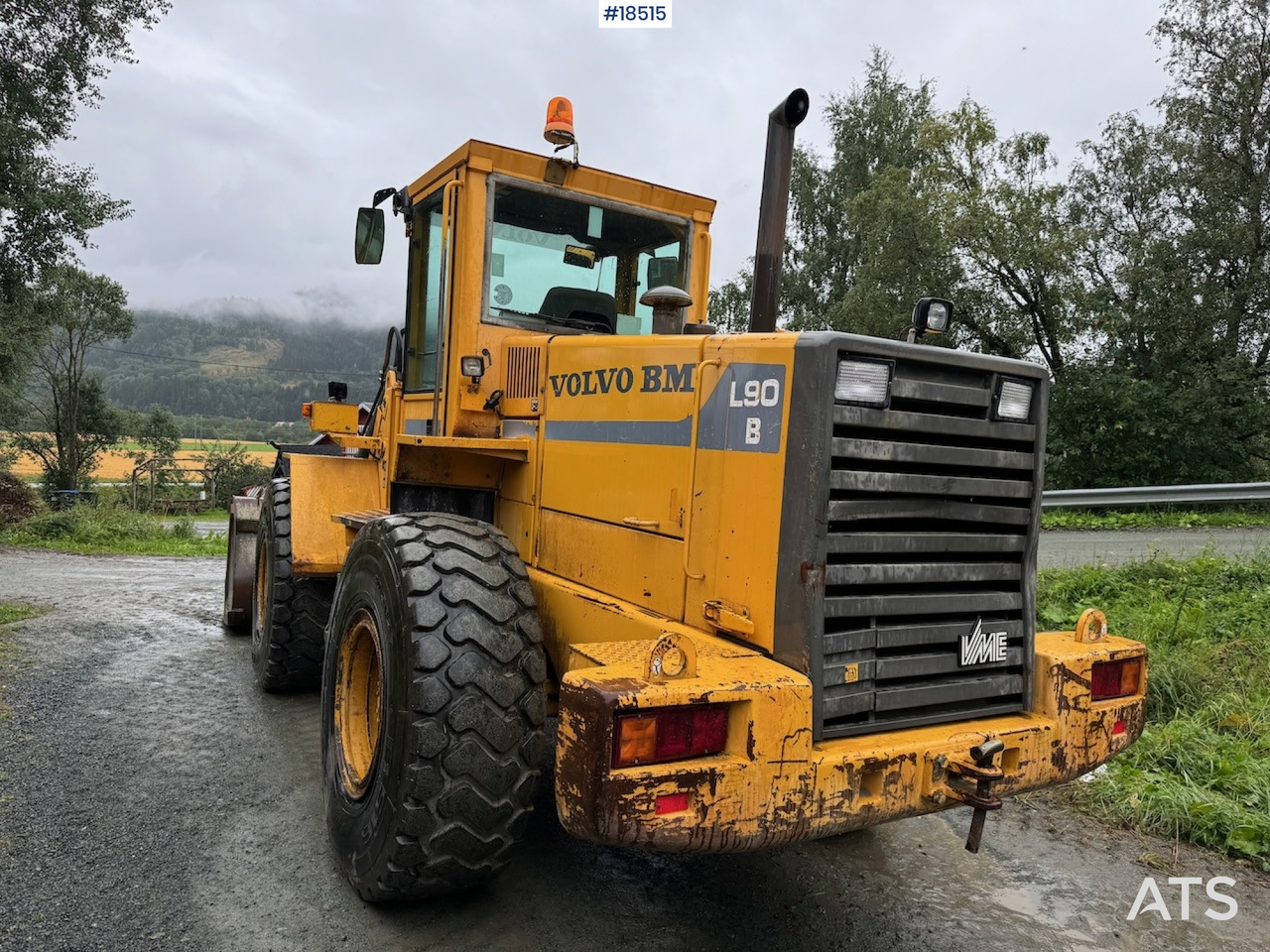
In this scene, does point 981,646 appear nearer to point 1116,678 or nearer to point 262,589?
point 1116,678

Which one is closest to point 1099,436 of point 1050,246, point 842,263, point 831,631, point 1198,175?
point 1050,246

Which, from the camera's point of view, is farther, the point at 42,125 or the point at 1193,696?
the point at 42,125

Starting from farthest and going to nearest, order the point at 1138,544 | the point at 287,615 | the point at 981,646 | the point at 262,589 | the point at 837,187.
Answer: the point at 837,187 → the point at 1138,544 → the point at 262,589 → the point at 287,615 → the point at 981,646

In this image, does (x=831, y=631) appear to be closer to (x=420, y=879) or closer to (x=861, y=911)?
(x=861, y=911)

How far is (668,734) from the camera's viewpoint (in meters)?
2.18

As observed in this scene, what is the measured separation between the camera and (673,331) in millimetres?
3201

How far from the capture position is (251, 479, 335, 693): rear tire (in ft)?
16.5

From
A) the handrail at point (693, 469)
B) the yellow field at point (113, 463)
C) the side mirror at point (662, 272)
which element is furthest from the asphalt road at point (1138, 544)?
the yellow field at point (113, 463)

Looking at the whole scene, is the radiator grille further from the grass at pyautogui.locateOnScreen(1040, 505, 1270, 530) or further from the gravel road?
the grass at pyautogui.locateOnScreen(1040, 505, 1270, 530)

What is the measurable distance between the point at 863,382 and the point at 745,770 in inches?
44.0

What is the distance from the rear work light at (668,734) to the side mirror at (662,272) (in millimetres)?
2545

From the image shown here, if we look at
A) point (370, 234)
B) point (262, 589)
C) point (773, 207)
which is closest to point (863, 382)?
point (773, 207)

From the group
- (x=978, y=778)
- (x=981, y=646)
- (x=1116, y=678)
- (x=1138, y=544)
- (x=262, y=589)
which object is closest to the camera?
(x=978, y=778)

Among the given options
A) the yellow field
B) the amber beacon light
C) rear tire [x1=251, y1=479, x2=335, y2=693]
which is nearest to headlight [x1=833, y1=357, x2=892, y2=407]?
the amber beacon light
